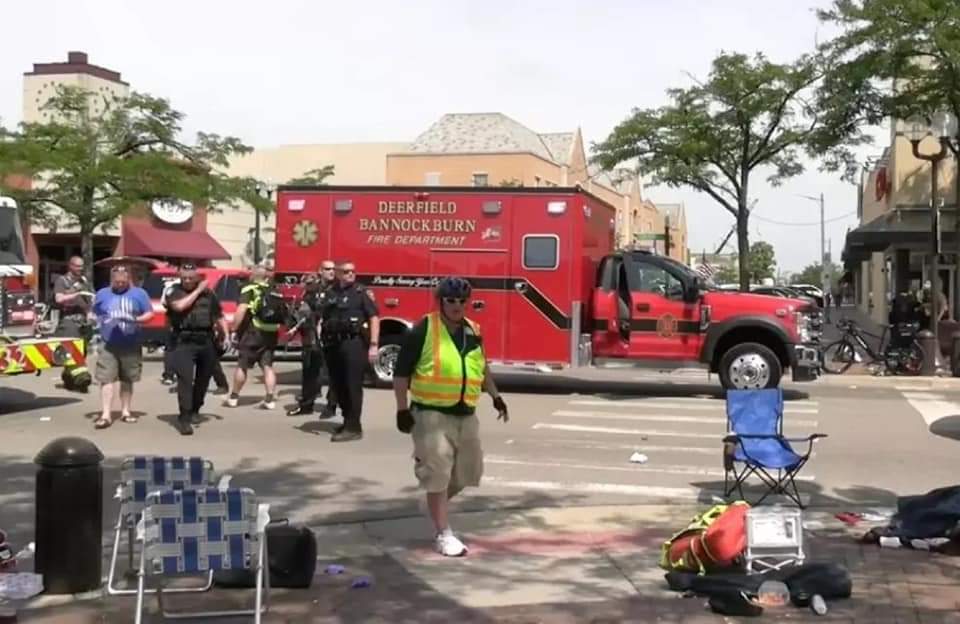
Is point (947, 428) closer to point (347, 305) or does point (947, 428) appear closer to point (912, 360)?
point (347, 305)

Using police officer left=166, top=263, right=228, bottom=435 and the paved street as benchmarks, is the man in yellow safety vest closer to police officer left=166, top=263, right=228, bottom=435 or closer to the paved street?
the paved street

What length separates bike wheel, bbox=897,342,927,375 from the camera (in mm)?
19297

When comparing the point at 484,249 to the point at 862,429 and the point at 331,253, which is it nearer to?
the point at 331,253

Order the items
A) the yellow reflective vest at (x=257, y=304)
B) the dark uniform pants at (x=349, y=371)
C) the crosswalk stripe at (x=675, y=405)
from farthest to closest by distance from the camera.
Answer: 1. the crosswalk stripe at (x=675, y=405)
2. the yellow reflective vest at (x=257, y=304)
3. the dark uniform pants at (x=349, y=371)

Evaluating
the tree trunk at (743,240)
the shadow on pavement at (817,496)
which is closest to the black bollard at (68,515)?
the shadow on pavement at (817,496)

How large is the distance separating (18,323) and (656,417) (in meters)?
7.63

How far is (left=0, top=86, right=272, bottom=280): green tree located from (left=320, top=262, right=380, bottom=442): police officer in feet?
63.8

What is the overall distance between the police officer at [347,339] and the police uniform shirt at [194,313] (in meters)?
1.30

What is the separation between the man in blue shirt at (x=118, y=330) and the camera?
39.3ft

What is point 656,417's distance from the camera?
45.8ft

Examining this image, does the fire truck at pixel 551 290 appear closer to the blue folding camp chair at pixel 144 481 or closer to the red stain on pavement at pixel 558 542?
the red stain on pavement at pixel 558 542

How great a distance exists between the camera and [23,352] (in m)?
12.9

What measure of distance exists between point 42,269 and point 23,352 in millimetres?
28232

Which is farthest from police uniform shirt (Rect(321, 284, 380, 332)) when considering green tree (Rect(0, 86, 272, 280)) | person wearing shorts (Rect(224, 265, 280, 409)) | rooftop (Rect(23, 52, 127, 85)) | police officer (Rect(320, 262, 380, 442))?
rooftop (Rect(23, 52, 127, 85))
